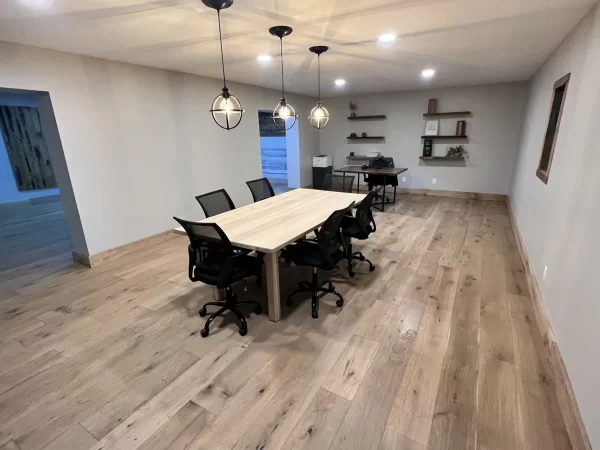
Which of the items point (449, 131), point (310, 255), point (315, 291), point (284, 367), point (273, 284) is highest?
point (449, 131)

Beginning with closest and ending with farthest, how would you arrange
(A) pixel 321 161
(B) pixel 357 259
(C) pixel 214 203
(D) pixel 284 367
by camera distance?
(D) pixel 284 367, (C) pixel 214 203, (B) pixel 357 259, (A) pixel 321 161

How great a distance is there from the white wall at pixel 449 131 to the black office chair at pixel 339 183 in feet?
11.5

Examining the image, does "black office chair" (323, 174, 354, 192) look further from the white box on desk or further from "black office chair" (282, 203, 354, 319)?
the white box on desk

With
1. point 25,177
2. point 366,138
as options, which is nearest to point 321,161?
point 366,138

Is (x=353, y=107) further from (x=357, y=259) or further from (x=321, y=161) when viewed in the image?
(x=357, y=259)

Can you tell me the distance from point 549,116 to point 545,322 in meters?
2.39

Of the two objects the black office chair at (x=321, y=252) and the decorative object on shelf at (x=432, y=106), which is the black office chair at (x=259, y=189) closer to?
the black office chair at (x=321, y=252)

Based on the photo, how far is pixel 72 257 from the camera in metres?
3.93

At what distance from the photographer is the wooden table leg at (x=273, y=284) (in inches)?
94.8

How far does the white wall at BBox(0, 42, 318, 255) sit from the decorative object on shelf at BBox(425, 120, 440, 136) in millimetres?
3990

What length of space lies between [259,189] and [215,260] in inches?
73.8

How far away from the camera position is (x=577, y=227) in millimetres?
1947

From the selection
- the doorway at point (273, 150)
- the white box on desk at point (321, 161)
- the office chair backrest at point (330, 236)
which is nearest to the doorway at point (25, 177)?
the office chair backrest at point (330, 236)

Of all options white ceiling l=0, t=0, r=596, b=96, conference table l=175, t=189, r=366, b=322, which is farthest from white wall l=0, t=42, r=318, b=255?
conference table l=175, t=189, r=366, b=322
